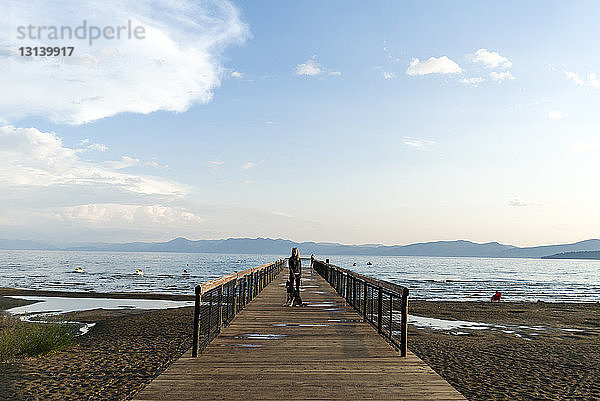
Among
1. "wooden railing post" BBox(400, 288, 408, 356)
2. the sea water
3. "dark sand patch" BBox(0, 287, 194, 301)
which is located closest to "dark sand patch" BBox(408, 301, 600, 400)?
"wooden railing post" BBox(400, 288, 408, 356)

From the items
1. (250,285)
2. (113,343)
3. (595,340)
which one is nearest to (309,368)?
(250,285)

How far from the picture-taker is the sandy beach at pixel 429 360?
8.93 m

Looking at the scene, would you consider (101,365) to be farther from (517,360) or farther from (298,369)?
(517,360)

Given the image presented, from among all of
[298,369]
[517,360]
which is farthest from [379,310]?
[517,360]

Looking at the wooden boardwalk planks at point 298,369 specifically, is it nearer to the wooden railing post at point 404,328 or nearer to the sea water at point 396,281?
the wooden railing post at point 404,328

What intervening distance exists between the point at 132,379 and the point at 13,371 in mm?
2424

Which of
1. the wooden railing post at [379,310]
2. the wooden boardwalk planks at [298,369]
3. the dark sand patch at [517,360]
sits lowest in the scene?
the dark sand patch at [517,360]

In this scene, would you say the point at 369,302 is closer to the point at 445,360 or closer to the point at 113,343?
the point at 445,360

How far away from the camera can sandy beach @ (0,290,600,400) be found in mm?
8930

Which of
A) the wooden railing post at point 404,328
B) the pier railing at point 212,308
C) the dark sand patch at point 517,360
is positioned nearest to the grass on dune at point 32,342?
the pier railing at point 212,308

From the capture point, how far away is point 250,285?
566 inches

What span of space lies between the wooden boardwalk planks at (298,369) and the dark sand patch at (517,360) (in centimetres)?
245

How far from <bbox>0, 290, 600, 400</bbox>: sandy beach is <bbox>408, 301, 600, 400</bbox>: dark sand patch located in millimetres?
20

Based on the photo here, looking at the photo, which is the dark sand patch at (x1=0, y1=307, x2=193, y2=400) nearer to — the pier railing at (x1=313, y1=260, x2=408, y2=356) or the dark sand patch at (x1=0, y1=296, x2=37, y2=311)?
the pier railing at (x1=313, y1=260, x2=408, y2=356)
